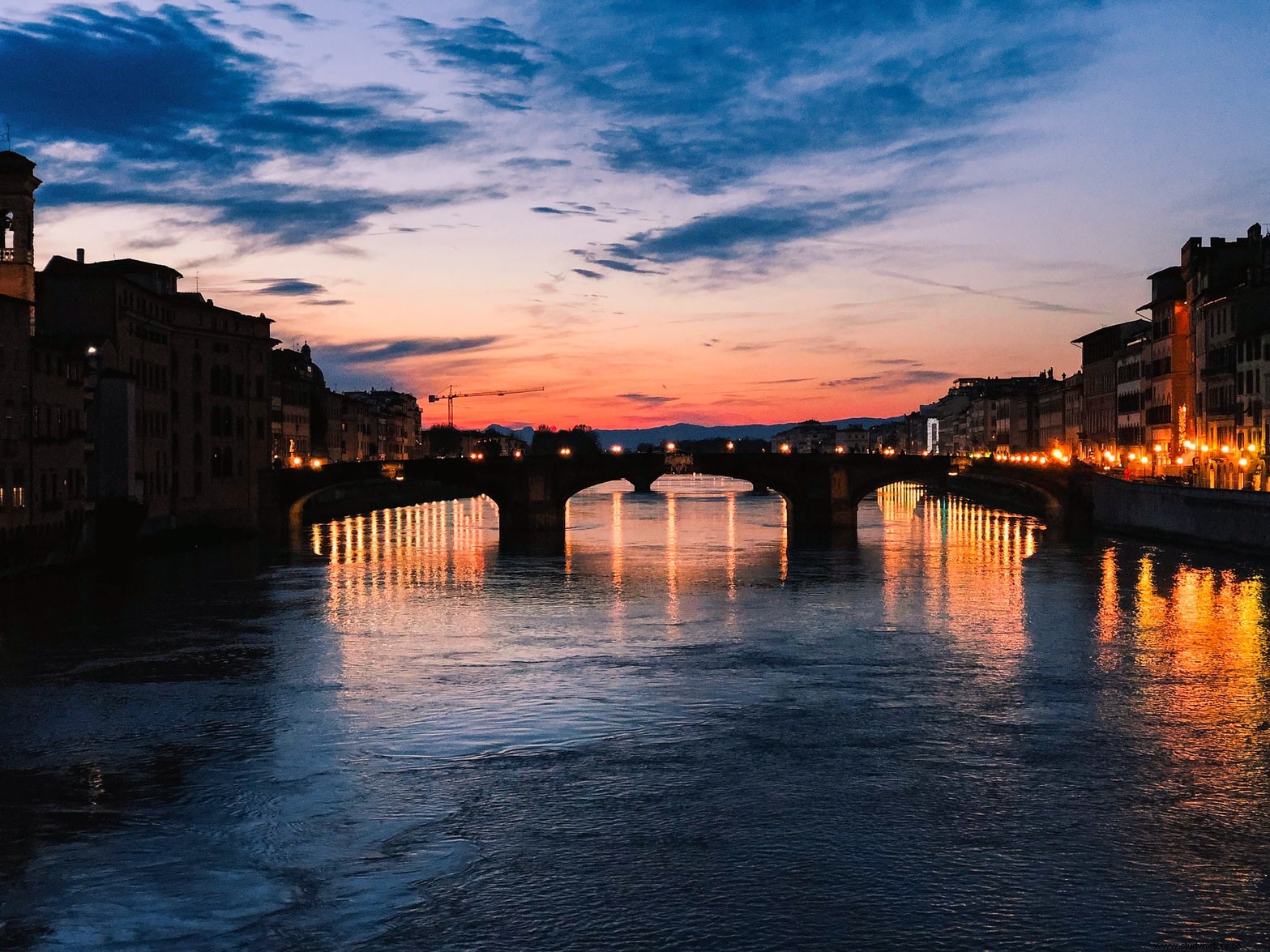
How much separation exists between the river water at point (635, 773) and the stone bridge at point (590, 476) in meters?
46.2

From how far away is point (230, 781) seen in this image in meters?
25.2

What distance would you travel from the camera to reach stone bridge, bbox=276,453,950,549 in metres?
101

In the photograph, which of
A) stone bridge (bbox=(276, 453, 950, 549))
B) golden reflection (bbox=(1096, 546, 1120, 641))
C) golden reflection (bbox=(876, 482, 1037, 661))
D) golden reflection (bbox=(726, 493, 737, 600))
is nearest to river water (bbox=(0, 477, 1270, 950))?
golden reflection (bbox=(1096, 546, 1120, 641))

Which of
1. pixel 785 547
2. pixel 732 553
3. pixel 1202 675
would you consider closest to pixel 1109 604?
pixel 1202 675

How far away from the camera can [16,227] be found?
66.3 metres

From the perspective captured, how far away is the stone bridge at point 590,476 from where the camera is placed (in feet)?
332

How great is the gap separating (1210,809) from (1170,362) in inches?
3626

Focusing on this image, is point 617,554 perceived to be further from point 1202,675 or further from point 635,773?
point 635,773

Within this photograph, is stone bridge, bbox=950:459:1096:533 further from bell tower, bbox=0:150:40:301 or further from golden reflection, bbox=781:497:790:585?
bell tower, bbox=0:150:40:301

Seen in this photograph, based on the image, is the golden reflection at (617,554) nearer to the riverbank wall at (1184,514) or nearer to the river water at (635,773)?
the river water at (635,773)

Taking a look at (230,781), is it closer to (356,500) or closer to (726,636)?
(726,636)

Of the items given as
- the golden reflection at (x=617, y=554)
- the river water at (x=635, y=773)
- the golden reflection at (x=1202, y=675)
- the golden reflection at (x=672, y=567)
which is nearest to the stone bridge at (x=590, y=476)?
the golden reflection at (x=617, y=554)

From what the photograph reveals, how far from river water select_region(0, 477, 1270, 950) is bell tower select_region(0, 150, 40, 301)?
19570 mm

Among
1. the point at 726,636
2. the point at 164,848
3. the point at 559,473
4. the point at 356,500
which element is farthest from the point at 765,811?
the point at 356,500
